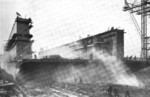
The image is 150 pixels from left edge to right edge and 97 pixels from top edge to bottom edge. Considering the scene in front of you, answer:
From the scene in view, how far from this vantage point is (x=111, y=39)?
27.9 m

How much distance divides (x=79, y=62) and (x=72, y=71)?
A: 1.84 m

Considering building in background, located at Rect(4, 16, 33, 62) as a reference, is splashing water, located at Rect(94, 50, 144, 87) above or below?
below

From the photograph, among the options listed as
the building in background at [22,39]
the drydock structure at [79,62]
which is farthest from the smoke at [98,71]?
the building in background at [22,39]

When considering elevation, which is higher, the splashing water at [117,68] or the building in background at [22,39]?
the building in background at [22,39]

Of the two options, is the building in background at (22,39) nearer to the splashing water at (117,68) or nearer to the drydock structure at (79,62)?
the drydock structure at (79,62)

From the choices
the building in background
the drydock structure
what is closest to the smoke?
the drydock structure

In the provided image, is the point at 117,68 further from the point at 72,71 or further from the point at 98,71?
the point at 72,71

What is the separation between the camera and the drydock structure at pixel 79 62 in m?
22.8

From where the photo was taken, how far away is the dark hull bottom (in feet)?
73.9

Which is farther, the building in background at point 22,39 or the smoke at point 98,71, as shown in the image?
the building in background at point 22,39

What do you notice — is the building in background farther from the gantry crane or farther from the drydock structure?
the gantry crane

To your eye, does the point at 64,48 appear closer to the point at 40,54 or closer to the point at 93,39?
the point at 93,39

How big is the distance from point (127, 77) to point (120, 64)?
4.32 metres

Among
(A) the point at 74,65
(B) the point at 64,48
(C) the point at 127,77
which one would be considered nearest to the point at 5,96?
(A) the point at 74,65
